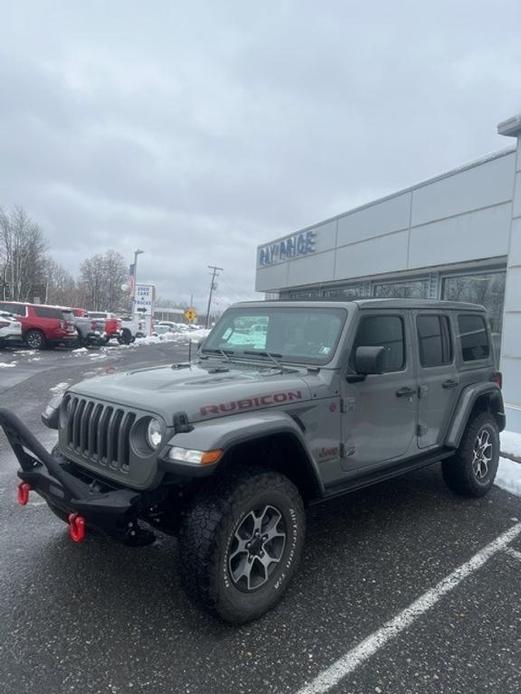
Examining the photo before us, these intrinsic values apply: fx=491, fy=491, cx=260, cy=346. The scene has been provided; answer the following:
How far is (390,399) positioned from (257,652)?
199cm

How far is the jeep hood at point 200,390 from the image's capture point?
9.09ft

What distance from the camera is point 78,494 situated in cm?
267

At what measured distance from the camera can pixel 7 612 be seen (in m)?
2.79

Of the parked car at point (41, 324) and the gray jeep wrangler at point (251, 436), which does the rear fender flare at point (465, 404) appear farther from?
the parked car at point (41, 324)

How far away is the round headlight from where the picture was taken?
2.66 metres

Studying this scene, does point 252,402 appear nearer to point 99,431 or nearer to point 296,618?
point 99,431

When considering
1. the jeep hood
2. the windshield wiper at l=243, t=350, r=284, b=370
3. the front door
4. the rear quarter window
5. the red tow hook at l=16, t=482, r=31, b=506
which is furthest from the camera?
the rear quarter window

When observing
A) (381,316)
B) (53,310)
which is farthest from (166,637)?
(53,310)

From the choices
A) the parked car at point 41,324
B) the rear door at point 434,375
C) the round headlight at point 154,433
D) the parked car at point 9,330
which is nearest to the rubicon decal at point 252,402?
the round headlight at point 154,433

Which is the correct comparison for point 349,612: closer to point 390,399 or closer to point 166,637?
point 166,637

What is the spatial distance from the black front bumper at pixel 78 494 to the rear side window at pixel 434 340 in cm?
273

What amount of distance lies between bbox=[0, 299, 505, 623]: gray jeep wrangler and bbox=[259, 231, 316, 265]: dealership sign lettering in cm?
1219

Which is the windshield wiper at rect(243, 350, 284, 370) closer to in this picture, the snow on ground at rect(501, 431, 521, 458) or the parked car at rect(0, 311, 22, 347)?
the snow on ground at rect(501, 431, 521, 458)

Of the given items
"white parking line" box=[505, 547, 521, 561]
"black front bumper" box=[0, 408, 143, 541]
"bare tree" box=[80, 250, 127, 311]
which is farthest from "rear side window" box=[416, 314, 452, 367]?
"bare tree" box=[80, 250, 127, 311]
